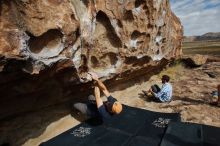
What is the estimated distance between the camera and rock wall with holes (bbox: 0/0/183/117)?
14.7 feet

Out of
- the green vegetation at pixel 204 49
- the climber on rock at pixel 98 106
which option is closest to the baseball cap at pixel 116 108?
the climber on rock at pixel 98 106

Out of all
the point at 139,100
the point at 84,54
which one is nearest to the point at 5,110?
the point at 84,54

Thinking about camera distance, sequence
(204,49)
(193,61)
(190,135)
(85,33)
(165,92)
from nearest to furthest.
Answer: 1. (190,135)
2. (85,33)
3. (165,92)
4. (193,61)
5. (204,49)

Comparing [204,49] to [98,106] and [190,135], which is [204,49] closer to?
[98,106]

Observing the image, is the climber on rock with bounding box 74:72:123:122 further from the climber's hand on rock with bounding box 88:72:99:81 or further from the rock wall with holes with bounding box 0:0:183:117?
the rock wall with holes with bounding box 0:0:183:117

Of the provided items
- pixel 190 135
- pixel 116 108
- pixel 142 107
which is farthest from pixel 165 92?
pixel 190 135

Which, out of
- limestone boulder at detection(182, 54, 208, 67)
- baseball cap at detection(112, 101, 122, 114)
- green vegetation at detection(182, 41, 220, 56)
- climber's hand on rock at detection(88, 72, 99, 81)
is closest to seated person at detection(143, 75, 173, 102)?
baseball cap at detection(112, 101, 122, 114)

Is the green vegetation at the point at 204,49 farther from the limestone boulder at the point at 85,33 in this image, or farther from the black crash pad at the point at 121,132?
the black crash pad at the point at 121,132

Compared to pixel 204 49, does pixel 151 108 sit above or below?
below

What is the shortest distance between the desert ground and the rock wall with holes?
0.32 meters

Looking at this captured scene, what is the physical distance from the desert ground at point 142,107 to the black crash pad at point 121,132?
0.59m

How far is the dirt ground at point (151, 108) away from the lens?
19.6 ft

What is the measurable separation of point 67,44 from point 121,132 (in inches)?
84.2

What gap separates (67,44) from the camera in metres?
5.33
